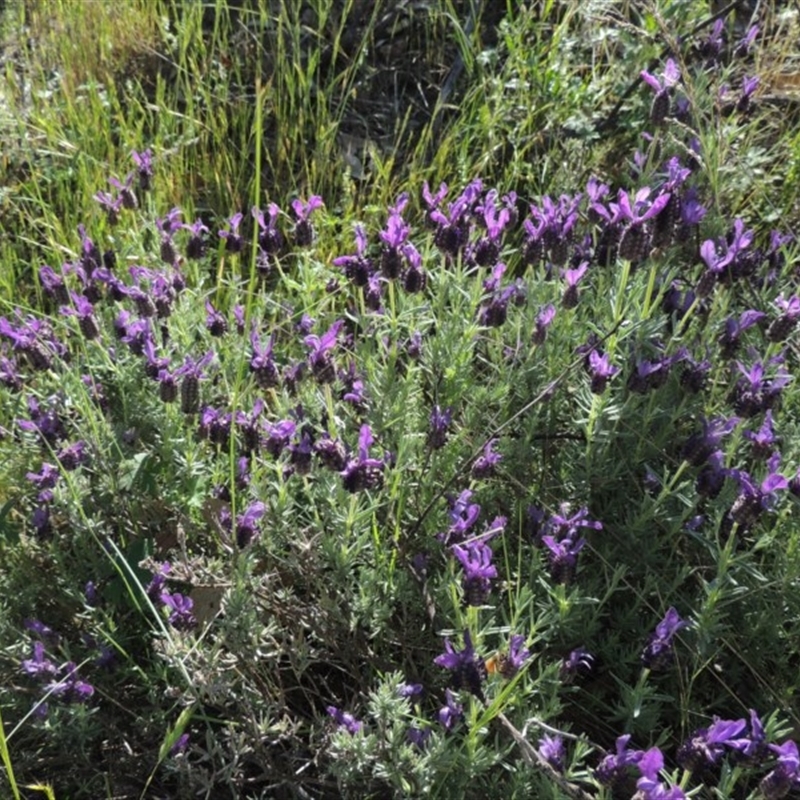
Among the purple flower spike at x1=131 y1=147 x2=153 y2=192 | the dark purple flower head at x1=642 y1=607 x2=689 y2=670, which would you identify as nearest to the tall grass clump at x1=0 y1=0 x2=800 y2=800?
the dark purple flower head at x1=642 y1=607 x2=689 y2=670

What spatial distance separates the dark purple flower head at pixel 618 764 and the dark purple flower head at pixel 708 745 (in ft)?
0.23

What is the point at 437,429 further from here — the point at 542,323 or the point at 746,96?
the point at 746,96

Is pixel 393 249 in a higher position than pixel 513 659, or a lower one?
higher

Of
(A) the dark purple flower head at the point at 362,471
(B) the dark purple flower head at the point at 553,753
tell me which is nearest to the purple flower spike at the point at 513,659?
(B) the dark purple flower head at the point at 553,753

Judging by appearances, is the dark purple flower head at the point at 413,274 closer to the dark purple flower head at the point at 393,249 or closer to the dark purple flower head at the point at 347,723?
the dark purple flower head at the point at 393,249

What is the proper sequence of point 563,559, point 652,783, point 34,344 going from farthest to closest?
point 34,344 < point 563,559 < point 652,783

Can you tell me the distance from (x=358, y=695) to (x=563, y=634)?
0.40m

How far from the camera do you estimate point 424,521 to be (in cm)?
201

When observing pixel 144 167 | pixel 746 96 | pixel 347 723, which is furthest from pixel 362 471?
pixel 746 96

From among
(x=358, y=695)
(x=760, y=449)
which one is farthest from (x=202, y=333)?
(x=760, y=449)

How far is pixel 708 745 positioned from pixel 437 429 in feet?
2.37

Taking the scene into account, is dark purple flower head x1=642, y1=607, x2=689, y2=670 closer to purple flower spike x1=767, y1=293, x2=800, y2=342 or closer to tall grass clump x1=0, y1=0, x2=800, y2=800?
tall grass clump x1=0, y1=0, x2=800, y2=800

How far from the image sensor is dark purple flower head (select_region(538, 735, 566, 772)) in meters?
1.56

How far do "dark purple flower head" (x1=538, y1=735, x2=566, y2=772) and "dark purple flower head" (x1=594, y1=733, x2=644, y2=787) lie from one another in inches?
3.5
